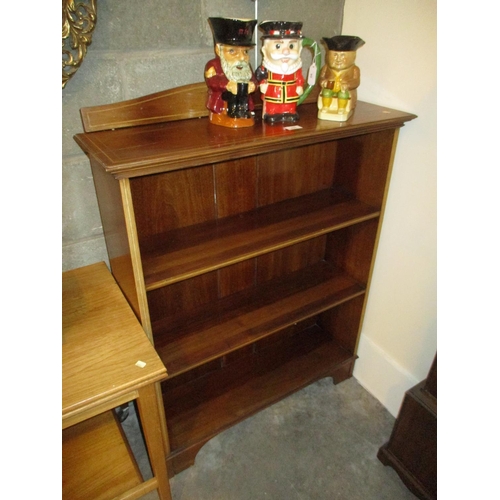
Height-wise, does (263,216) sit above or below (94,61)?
below

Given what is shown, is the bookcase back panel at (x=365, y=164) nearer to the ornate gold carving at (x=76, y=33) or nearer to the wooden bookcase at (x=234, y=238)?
the wooden bookcase at (x=234, y=238)

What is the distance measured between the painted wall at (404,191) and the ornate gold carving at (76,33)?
921 mm

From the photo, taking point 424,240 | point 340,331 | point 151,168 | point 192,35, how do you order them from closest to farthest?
point 151,168 < point 192,35 < point 424,240 < point 340,331

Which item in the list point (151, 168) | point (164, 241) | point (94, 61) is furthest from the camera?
point (164, 241)

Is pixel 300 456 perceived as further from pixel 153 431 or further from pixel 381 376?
pixel 153 431

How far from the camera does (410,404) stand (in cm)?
131

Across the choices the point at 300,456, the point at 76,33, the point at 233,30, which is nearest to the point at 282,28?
the point at 233,30

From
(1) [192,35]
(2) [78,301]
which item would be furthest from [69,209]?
(1) [192,35]

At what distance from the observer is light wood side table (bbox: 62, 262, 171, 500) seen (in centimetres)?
92

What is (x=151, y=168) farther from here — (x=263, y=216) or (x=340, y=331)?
(x=340, y=331)

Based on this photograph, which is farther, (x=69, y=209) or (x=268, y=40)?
(x=69, y=209)

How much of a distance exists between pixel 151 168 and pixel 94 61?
41cm

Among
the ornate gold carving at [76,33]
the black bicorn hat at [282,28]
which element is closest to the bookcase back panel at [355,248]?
the black bicorn hat at [282,28]

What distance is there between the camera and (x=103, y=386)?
0.91m
